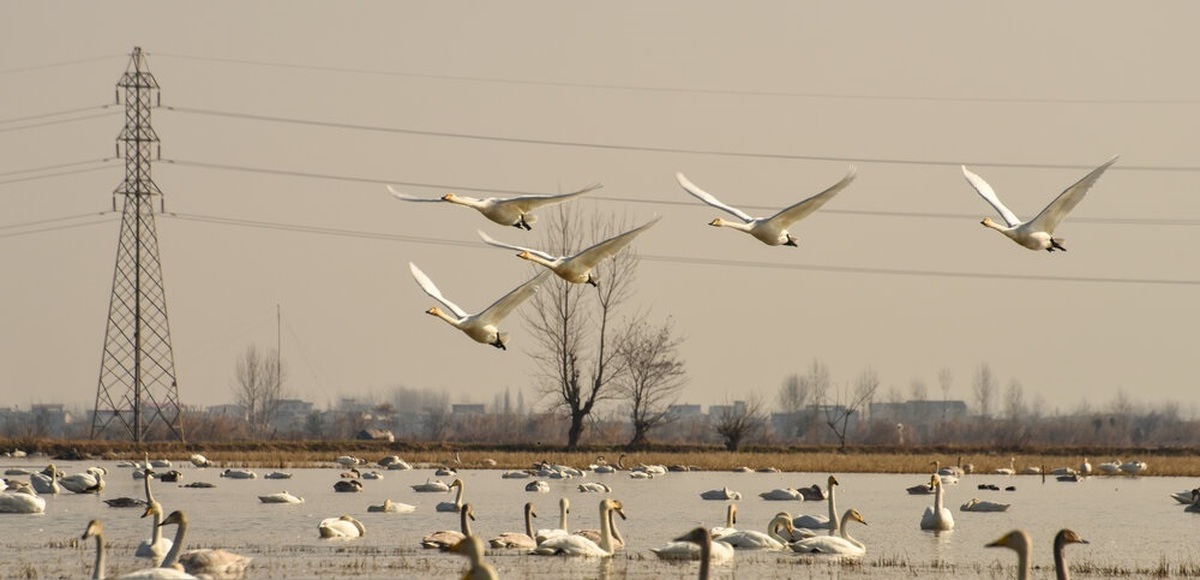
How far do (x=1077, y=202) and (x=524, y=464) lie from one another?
113 ft

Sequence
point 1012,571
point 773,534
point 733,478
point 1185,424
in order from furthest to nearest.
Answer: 1. point 1185,424
2. point 733,478
3. point 773,534
4. point 1012,571

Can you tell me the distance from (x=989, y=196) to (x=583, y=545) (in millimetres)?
6521

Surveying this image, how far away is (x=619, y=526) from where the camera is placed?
27.7 meters

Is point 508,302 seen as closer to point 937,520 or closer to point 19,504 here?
point 937,520

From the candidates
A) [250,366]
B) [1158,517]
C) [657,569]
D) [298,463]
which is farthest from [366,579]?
[250,366]

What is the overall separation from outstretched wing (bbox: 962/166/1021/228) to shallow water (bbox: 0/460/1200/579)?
4076 mm

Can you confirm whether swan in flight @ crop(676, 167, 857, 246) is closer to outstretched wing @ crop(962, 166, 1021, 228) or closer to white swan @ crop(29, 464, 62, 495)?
outstretched wing @ crop(962, 166, 1021, 228)

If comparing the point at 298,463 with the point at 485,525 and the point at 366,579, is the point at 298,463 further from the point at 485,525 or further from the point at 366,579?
the point at 366,579

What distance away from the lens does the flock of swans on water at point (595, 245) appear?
1947 centimetres

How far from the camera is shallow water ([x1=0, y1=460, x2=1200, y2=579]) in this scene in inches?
784

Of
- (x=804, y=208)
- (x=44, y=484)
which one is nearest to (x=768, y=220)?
(x=804, y=208)

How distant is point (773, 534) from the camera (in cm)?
2366

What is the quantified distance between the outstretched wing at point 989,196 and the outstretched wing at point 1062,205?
48cm

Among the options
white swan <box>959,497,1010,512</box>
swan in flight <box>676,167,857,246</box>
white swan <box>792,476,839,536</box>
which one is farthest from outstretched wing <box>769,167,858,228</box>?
white swan <box>959,497,1010,512</box>
